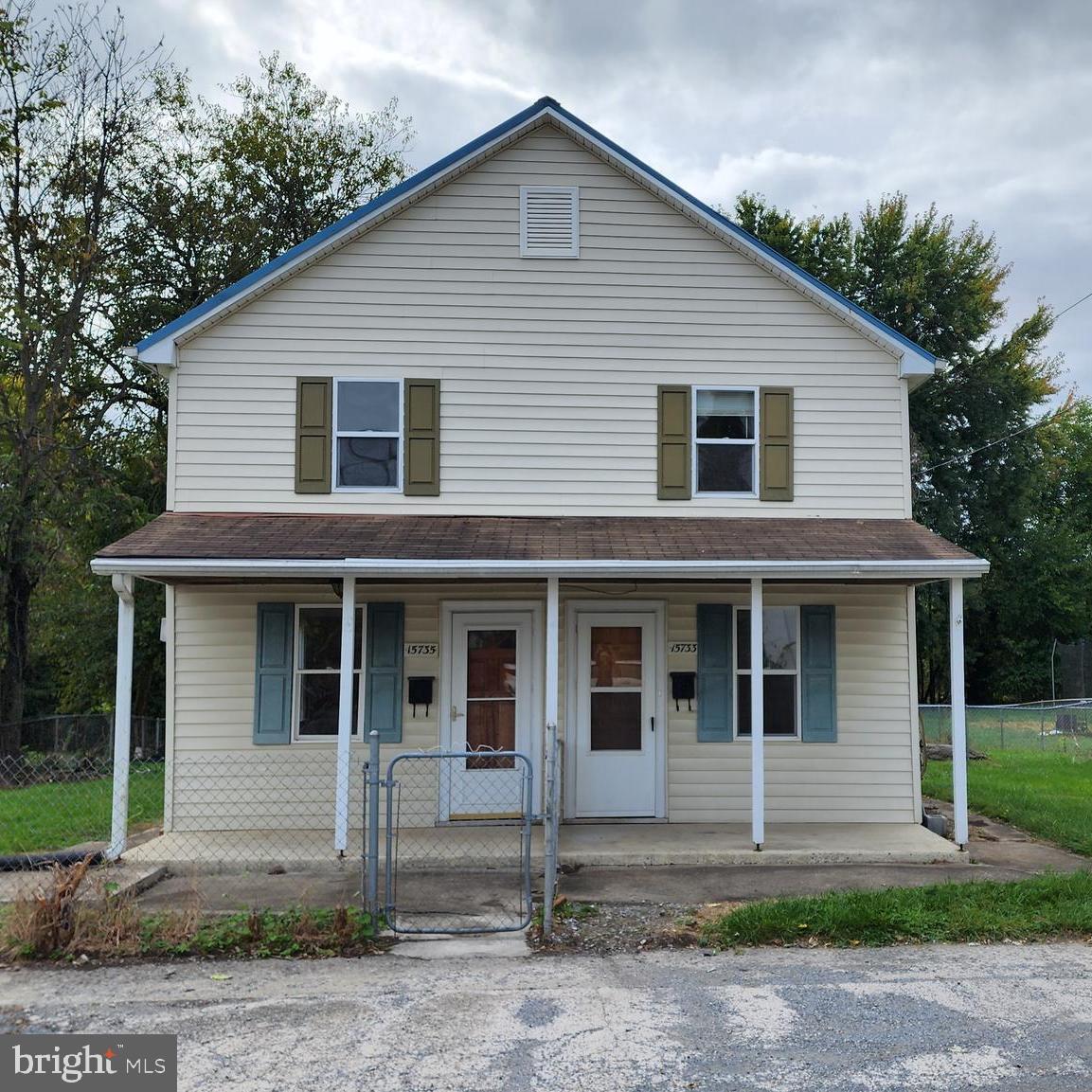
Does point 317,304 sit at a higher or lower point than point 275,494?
higher

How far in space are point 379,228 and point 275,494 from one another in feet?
10.0

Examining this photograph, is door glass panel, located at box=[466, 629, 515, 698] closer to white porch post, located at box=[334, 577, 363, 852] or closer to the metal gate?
the metal gate

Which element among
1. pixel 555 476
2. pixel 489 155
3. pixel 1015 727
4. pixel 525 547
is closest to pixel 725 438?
pixel 555 476

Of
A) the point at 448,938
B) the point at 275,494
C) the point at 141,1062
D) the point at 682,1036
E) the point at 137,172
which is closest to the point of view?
the point at 141,1062

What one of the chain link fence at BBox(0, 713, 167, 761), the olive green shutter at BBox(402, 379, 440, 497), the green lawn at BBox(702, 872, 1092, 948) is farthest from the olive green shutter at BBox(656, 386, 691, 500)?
the chain link fence at BBox(0, 713, 167, 761)

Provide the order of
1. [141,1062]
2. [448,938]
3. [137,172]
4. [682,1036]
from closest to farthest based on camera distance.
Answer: [141,1062], [682,1036], [448,938], [137,172]

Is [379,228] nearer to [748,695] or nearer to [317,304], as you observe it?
[317,304]

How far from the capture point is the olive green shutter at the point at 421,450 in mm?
10656

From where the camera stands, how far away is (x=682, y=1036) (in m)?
5.16

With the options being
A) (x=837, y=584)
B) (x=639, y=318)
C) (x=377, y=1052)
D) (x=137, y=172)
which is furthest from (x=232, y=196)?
(x=377, y=1052)

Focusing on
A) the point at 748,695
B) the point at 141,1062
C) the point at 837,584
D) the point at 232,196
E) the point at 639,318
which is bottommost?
the point at 141,1062

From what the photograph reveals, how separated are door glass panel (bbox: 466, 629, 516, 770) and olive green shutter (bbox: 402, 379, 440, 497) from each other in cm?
162

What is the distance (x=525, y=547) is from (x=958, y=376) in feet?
78.8

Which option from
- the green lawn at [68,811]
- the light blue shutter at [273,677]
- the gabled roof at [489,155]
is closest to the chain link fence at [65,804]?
the green lawn at [68,811]
